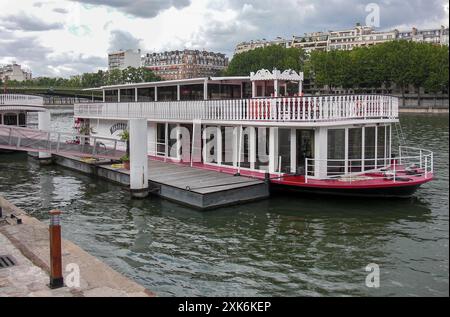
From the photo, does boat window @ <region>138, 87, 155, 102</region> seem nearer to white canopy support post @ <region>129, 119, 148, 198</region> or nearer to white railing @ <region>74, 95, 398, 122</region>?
white railing @ <region>74, 95, 398, 122</region>

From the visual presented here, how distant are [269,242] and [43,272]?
617cm

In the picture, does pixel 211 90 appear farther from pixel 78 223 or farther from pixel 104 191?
pixel 78 223

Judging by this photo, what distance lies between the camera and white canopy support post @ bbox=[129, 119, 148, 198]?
60.0ft

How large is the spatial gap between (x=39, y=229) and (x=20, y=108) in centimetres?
2692

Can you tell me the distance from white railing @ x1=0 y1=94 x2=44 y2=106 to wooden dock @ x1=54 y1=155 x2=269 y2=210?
1846 centimetres

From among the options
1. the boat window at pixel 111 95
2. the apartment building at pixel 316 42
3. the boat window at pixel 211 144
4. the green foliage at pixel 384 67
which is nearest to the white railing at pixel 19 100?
the boat window at pixel 111 95

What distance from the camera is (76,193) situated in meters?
20.8

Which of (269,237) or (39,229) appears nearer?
(39,229)

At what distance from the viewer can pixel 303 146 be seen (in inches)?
718

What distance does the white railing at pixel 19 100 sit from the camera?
A: 3644 centimetres

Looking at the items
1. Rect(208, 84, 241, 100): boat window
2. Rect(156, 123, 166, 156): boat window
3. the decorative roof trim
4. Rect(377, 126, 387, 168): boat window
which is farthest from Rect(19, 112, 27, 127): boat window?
Rect(377, 126, 387, 168): boat window

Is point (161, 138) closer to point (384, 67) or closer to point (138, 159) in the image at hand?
A: point (138, 159)

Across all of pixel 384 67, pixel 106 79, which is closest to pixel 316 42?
pixel 106 79
